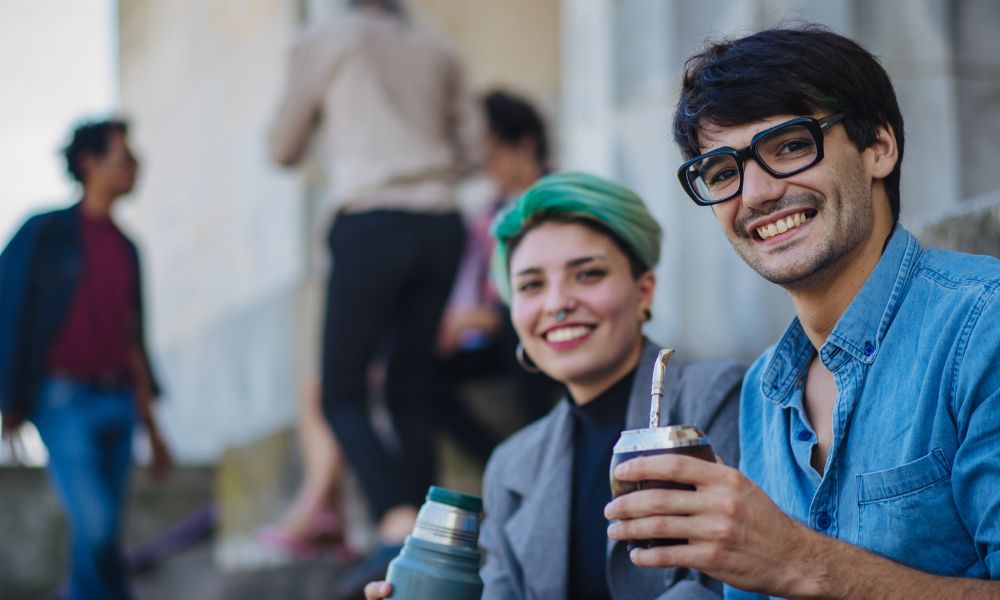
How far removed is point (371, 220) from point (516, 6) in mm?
4955

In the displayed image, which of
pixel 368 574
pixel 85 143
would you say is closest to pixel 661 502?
pixel 368 574

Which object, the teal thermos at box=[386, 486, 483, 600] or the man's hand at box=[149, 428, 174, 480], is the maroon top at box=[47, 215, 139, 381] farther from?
the teal thermos at box=[386, 486, 483, 600]

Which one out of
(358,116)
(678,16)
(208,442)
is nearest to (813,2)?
(678,16)

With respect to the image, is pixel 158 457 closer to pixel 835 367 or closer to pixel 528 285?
pixel 528 285

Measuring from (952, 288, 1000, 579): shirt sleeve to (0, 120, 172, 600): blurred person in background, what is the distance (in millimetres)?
4157

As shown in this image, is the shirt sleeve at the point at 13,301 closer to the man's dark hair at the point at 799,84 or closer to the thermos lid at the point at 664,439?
the man's dark hair at the point at 799,84

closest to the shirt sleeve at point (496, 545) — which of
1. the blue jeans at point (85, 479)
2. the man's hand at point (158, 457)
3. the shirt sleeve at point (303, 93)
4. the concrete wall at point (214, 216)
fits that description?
the shirt sleeve at point (303, 93)

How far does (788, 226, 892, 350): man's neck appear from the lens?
1.92 m

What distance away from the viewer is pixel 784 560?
1.62 meters

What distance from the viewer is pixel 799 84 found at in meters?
1.87

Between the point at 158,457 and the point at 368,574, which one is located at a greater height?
the point at 158,457

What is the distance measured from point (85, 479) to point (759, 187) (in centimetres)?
395

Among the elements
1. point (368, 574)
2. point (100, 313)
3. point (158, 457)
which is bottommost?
point (368, 574)

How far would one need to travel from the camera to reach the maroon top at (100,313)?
17.4 feet
